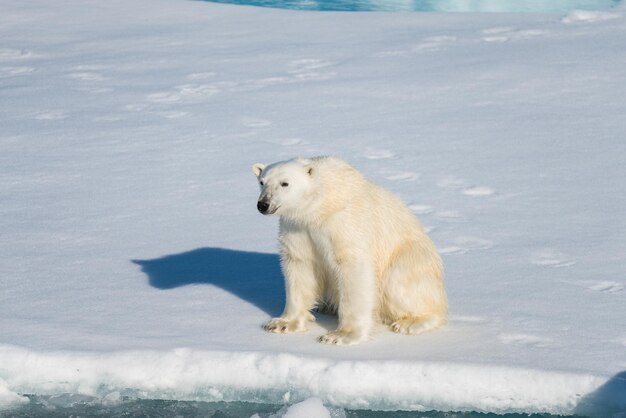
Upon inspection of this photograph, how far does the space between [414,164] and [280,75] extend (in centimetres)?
256

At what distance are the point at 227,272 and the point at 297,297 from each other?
0.84m

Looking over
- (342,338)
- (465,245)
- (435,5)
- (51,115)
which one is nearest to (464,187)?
(465,245)

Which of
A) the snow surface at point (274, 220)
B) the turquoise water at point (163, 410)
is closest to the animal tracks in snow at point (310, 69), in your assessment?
the snow surface at point (274, 220)

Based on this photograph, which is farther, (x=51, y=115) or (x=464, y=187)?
(x=51, y=115)

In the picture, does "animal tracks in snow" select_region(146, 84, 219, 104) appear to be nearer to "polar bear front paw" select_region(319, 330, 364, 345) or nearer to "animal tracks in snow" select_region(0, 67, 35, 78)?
"animal tracks in snow" select_region(0, 67, 35, 78)

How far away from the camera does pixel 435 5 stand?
605 inches

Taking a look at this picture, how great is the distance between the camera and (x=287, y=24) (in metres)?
10.7

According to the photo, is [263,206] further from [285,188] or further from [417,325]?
[417,325]

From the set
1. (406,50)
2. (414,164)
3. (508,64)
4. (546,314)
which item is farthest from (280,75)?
(546,314)

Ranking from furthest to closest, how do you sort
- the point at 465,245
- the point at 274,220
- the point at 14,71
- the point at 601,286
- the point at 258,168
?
1. the point at 14,71
2. the point at 274,220
3. the point at 465,245
4. the point at 601,286
5. the point at 258,168

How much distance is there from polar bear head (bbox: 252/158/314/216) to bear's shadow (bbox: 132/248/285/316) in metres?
0.65

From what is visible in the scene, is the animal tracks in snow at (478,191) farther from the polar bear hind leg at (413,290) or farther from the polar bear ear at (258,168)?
the polar bear ear at (258,168)

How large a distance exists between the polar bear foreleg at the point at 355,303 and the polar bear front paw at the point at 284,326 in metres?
0.16

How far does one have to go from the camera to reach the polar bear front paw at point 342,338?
3.92 metres
